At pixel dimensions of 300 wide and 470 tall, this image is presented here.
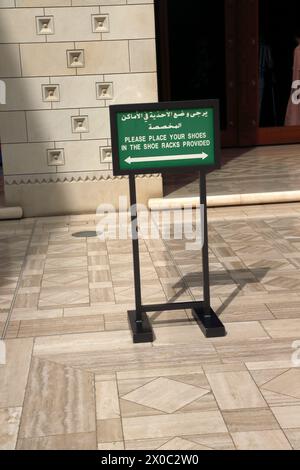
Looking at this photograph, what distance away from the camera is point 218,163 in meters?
4.69

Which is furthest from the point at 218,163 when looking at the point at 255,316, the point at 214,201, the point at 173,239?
the point at 214,201

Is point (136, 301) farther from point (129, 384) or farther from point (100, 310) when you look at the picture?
point (129, 384)

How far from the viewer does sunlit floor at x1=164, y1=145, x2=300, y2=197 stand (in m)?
9.17

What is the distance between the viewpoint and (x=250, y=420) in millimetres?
3607

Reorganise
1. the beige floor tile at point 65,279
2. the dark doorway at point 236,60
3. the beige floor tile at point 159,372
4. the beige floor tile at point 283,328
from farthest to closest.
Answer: the dark doorway at point 236,60, the beige floor tile at point 65,279, the beige floor tile at point 283,328, the beige floor tile at point 159,372

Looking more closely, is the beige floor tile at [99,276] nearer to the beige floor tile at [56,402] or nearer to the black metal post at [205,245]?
the black metal post at [205,245]

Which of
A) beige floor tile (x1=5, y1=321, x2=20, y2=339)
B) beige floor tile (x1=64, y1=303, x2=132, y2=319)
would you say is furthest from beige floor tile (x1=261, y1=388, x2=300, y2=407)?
beige floor tile (x1=5, y1=321, x2=20, y2=339)

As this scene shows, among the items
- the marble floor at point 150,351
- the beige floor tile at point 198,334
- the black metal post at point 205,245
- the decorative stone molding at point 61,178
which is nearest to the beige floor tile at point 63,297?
the marble floor at point 150,351

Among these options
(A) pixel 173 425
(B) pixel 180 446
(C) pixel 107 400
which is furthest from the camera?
(C) pixel 107 400

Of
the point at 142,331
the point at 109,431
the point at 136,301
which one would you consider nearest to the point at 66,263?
the point at 136,301

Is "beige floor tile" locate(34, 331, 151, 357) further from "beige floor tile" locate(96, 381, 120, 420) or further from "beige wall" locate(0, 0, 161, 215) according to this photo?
"beige wall" locate(0, 0, 161, 215)

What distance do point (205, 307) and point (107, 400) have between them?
4.14ft

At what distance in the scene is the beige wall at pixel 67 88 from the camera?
823cm

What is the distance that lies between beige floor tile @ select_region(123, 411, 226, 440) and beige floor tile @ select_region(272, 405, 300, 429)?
281 mm
